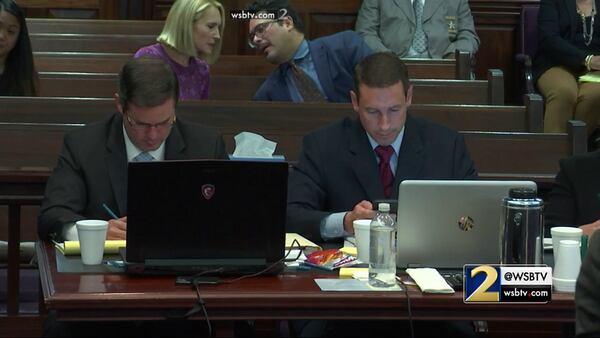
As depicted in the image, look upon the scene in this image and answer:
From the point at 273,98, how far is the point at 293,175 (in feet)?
5.68

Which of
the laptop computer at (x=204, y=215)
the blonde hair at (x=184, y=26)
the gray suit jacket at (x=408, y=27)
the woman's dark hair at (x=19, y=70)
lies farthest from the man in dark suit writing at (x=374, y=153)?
the gray suit jacket at (x=408, y=27)

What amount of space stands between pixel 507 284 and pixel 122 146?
1529 millimetres

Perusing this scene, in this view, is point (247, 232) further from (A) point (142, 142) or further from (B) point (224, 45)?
(B) point (224, 45)

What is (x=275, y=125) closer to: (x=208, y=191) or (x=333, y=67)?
(x=333, y=67)

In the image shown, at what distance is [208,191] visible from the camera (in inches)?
128

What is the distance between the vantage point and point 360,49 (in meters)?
5.83

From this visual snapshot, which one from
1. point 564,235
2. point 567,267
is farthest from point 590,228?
point 567,267

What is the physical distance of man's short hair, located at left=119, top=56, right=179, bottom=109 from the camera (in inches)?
156

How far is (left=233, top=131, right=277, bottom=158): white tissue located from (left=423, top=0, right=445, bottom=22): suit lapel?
10.1ft

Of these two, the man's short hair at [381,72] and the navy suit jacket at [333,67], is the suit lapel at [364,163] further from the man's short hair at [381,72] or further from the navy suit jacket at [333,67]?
the navy suit jacket at [333,67]

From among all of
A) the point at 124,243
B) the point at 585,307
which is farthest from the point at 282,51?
the point at 585,307

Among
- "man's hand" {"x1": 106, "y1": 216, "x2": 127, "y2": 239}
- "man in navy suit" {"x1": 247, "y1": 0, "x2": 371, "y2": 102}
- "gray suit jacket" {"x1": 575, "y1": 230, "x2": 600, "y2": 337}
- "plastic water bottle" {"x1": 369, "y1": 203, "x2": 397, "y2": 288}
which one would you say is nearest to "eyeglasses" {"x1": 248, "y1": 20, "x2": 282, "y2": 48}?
"man in navy suit" {"x1": 247, "y1": 0, "x2": 371, "y2": 102}

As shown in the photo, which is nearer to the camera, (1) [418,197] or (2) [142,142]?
(1) [418,197]

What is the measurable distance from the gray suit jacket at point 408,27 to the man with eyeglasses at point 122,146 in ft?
12.3
